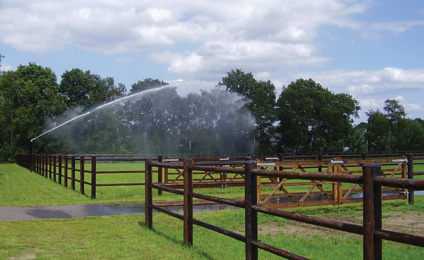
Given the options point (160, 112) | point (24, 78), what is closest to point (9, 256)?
point (160, 112)

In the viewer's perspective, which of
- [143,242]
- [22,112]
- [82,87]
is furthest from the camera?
[82,87]

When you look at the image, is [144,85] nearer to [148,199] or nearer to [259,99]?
[259,99]

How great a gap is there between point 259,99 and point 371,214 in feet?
212

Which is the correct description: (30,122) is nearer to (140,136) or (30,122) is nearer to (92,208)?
(140,136)

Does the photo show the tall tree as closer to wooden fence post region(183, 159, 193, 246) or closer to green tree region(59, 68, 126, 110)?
green tree region(59, 68, 126, 110)

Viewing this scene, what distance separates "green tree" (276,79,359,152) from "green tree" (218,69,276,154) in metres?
1.68

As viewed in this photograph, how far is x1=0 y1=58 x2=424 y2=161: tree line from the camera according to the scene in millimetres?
63031

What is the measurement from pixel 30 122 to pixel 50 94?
632 centimetres

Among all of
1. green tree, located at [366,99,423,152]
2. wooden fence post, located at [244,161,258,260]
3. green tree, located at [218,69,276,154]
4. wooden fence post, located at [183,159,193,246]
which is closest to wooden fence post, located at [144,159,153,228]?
wooden fence post, located at [183,159,193,246]

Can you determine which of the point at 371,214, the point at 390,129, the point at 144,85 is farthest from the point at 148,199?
the point at 390,129

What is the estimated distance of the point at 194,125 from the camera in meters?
63.5

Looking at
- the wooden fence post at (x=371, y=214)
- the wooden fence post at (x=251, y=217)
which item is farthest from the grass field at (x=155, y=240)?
the wooden fence post at (x=371, y=214)

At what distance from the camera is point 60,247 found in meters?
6.57

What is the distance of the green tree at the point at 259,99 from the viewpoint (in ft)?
215
